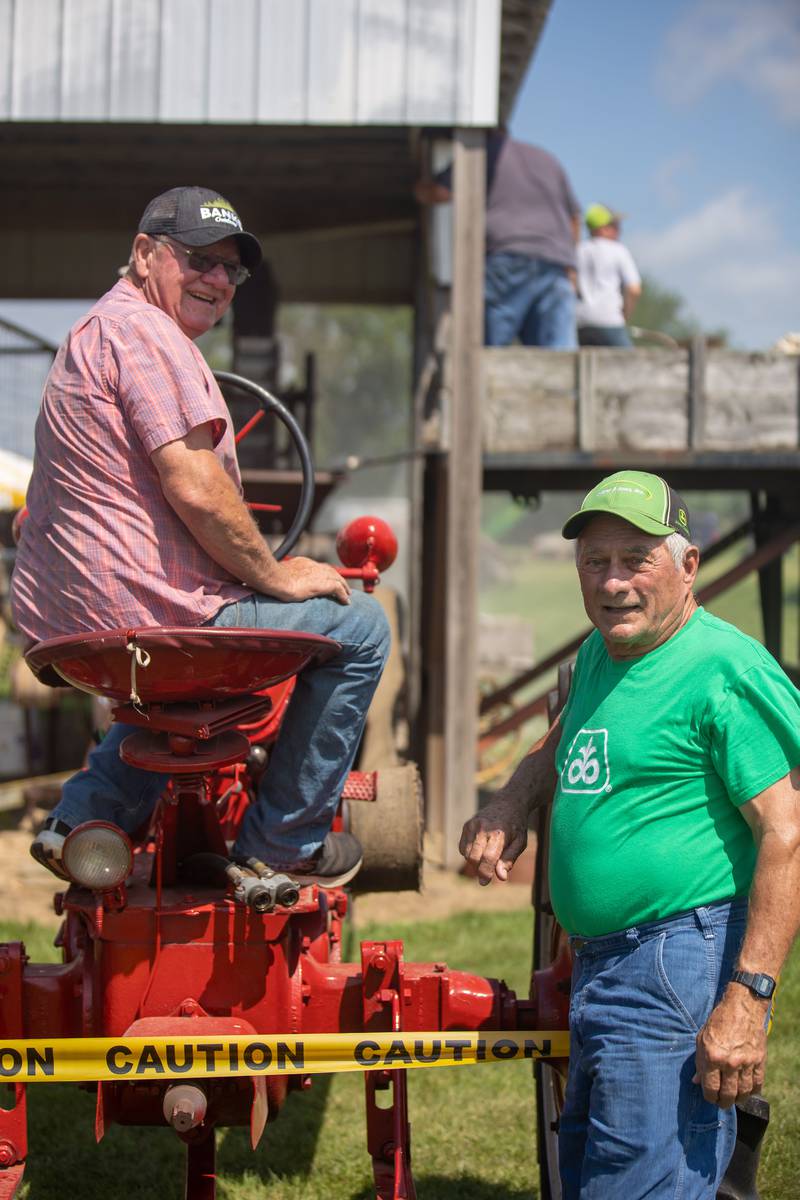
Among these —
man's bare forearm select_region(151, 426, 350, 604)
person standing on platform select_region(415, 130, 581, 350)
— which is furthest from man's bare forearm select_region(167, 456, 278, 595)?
person standing on platform select_region(415, 130, 581, 350)

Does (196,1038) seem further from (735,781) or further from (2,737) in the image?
(2,737)

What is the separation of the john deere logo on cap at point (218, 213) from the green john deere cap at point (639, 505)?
3.48ft

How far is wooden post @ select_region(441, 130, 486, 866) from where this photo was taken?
27.5ft

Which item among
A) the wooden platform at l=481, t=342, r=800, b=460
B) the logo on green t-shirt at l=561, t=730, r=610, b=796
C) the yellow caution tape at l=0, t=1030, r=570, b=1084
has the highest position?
the wooden platform at l=481, t=342, r=800, b=460

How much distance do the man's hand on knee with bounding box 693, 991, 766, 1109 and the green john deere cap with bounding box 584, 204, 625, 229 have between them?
814cm

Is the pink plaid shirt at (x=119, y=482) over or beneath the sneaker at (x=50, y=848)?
over

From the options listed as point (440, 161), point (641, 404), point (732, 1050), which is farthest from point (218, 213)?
point (641, 404)

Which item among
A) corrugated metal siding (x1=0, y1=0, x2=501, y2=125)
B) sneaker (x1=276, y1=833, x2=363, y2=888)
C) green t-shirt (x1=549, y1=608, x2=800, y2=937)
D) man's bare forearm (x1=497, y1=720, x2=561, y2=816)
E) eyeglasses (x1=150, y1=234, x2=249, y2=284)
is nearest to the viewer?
green t-shirt (x1=549, y1=608, x2=800, y2=937)

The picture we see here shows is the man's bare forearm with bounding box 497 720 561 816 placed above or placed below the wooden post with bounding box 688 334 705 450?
below

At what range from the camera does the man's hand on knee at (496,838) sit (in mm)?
2848

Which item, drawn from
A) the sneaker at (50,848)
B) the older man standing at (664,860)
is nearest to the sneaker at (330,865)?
the sneaker at (50,848)

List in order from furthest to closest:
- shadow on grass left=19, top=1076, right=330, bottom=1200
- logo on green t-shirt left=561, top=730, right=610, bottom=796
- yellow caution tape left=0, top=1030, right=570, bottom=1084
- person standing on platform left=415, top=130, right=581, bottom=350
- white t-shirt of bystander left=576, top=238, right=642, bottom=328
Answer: white t-shirt of bystander left=576, top=238, right=642, bottom=328, person standing on platform left=415, top=130, right=581, bottom=350, shadow on grass left=19, top=1076, right=330, bottom=1200, yellow caution tape left=0, top=1030, right=570, bottom=1084, logo on green t-shirt left=561, top=730, right=610, bottom=796

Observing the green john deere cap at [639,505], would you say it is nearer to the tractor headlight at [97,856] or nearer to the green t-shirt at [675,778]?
the green t-shirt at [675,778]

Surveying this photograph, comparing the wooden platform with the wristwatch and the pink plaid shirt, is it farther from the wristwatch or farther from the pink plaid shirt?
the wristwatch
